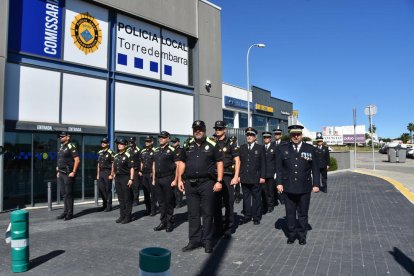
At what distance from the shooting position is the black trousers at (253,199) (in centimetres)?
727

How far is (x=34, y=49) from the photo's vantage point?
34.3 ft

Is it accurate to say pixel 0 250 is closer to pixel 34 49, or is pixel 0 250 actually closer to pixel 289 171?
pixel 289 171

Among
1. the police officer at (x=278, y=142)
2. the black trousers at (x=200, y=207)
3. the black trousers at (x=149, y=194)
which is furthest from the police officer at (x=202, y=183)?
the police officer at (x=278, y=142)

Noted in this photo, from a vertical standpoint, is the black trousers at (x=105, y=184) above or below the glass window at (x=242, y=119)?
below

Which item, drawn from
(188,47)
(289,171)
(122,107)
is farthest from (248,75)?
(289,171)

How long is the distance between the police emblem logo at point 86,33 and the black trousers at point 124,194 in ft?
19.8

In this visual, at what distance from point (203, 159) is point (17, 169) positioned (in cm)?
714

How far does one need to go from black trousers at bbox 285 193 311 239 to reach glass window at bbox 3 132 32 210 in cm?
800

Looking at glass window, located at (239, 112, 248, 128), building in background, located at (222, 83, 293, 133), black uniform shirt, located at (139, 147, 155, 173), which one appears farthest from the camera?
glass window, located at (239, 112, 248, 128)

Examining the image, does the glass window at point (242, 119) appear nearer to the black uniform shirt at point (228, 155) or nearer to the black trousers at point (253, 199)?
the black trousers at point (253, 199)

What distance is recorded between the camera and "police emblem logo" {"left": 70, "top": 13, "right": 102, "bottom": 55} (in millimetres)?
11547

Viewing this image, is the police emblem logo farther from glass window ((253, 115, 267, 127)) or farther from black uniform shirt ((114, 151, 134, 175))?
glass window ((253, 115, 267, 127))

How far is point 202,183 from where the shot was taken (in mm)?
5387

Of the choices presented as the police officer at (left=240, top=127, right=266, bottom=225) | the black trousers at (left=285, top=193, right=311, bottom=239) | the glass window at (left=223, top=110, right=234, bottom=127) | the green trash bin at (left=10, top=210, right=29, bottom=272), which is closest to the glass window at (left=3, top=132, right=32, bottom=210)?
the green trash bin at (left=10, top=210, right=29, bottom=272)
